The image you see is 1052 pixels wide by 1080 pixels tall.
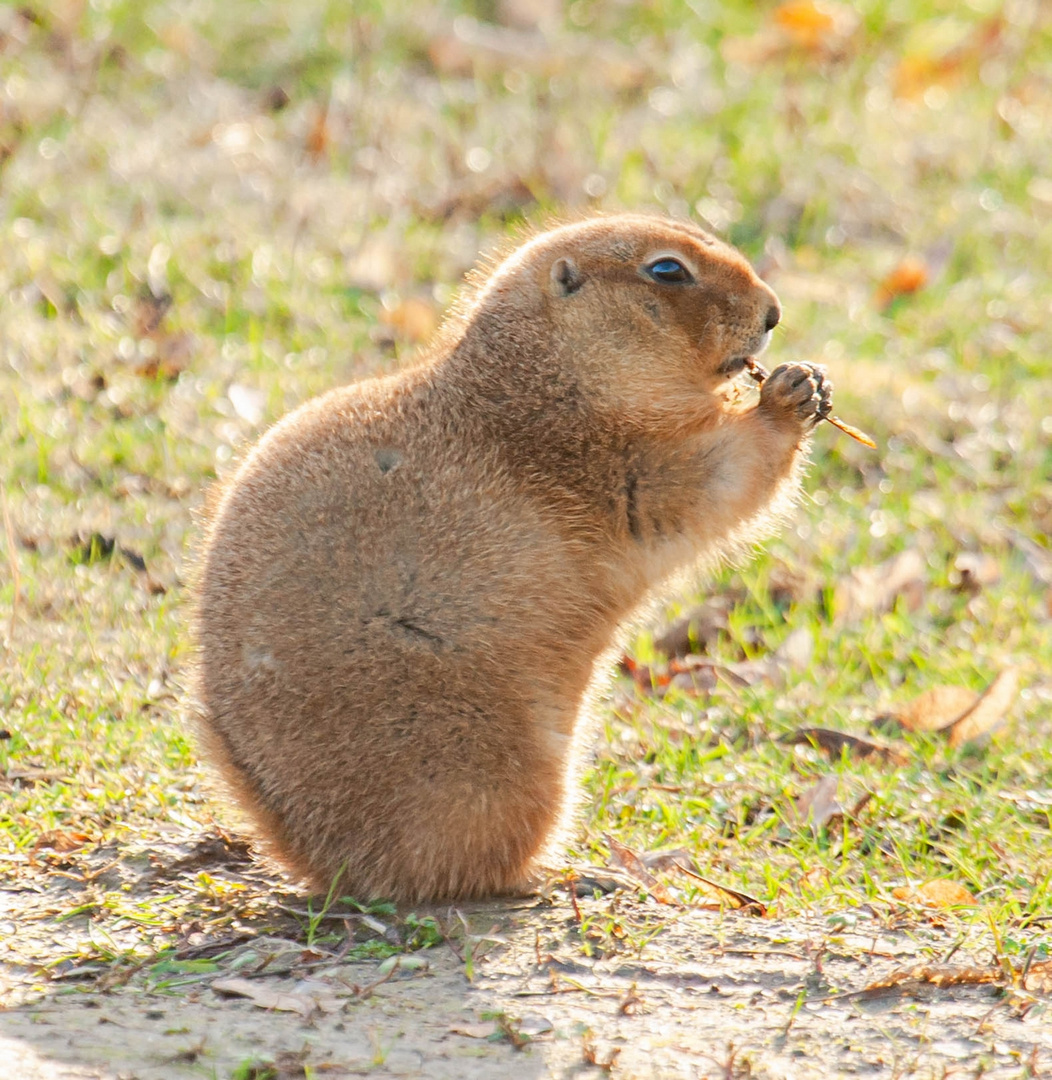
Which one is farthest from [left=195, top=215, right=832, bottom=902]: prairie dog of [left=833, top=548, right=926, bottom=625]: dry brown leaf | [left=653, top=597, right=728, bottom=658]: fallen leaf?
[left=833, top=548, right=926, bottom=625]: dry brown leaf

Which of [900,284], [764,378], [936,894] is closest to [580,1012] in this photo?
[936,894]

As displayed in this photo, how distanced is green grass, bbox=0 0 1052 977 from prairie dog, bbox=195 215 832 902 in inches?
18.4

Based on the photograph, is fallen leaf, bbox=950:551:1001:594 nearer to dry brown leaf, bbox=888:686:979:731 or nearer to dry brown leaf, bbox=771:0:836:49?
dry brown leaf, bbox=888:686:979:731

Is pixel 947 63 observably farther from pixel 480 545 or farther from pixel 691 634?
Answer: pixel 480 545

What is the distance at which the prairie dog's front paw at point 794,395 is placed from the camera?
4328 mm

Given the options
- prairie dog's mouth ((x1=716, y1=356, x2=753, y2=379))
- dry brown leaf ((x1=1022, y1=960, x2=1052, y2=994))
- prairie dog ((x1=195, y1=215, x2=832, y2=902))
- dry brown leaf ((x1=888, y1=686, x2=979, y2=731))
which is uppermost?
prairie dog's mouth ((x1=716, y1=356, x2=753, y2=379))

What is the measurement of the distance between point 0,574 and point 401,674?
2284mm

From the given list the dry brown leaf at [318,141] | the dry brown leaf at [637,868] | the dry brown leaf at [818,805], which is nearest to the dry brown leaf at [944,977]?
the dry brown leaf at [637,868]

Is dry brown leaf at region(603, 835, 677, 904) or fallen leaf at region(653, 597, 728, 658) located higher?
fallen leaf at region(653, 597, 728, 658)

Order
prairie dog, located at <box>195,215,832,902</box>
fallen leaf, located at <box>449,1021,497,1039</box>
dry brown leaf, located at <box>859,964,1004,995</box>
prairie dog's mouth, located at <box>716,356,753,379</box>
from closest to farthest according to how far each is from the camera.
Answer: fallen leaf, located at <box>449,1021,497,1039</box> → dry brown leaf, located at <box>859,964,1004,995</box> → prairie dog, located at <box>195,215,832,902</box> → prairie dog's mouth, located at <box>716,356,753,379</box>

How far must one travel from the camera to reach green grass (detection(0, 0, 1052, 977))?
450 cm

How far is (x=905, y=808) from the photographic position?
4.57 meters

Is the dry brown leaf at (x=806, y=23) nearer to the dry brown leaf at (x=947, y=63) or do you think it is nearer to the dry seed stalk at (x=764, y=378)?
the dry brown leaf at (x=947, y=63)

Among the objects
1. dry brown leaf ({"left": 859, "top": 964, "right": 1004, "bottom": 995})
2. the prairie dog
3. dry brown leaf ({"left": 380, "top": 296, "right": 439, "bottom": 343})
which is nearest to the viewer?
dry brown leaf ({"left": 859, "top": 964, "right": 1004, "bottom": 995})
